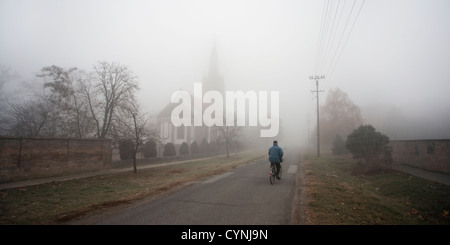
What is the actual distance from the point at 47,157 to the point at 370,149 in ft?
69.8

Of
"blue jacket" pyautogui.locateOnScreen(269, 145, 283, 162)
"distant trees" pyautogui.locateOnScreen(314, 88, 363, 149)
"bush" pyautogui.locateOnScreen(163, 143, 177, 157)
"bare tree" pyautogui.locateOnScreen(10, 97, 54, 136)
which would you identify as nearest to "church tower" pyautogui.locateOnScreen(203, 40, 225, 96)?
"distant trees" pyautogui.locateOnScreen(314, 88, 363, 149)

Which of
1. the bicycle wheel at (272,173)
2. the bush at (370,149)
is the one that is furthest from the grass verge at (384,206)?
the bush at (370,149)

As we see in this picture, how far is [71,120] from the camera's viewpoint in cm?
2312

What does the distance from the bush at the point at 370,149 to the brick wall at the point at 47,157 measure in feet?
63.9

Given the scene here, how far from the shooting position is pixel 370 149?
15.5m

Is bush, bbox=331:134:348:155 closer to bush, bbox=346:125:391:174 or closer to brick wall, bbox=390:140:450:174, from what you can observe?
brick wall, bbox=390:140:450:174

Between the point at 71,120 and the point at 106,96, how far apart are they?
493 cm

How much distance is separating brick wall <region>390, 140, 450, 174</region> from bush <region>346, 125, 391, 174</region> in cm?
196

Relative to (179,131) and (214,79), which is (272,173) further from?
(214,79)

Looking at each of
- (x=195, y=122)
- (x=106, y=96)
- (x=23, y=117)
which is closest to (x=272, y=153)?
(x=106, y=96)

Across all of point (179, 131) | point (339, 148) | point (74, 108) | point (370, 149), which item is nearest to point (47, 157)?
point (74, 108)

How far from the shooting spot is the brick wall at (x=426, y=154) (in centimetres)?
1273

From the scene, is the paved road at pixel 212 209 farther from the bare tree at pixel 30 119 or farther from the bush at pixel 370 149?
the bare tree at pixel 30 119
